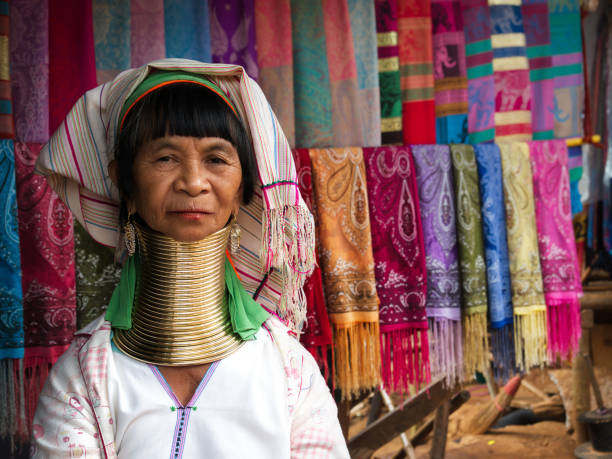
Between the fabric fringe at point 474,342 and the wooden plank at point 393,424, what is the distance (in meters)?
0.76

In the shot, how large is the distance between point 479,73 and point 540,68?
1.33ft

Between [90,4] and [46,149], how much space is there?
37.7 inches

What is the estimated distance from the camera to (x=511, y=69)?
2775 mm

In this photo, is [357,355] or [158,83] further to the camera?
[357,355]

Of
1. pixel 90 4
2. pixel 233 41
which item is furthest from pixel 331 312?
pixel 90 4

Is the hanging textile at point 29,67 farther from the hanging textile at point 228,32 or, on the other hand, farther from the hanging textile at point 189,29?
the hanging textile at point 228,32

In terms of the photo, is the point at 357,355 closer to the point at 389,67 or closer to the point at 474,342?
the point at 474,342

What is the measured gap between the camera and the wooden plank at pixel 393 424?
328 cm

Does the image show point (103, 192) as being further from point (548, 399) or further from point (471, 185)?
point (548, 399)

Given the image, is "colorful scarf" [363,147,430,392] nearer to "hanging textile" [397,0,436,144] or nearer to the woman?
"hanging textile" [397,0,436,144]

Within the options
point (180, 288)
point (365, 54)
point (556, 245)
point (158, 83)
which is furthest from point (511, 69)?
point (180, 288)

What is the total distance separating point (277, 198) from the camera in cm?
163

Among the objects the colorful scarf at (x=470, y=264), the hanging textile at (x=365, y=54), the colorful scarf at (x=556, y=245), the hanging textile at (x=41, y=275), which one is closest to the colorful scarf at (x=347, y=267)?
the hanging textile at (x=365, y=54)

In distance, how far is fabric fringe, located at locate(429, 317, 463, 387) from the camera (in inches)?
99.7
